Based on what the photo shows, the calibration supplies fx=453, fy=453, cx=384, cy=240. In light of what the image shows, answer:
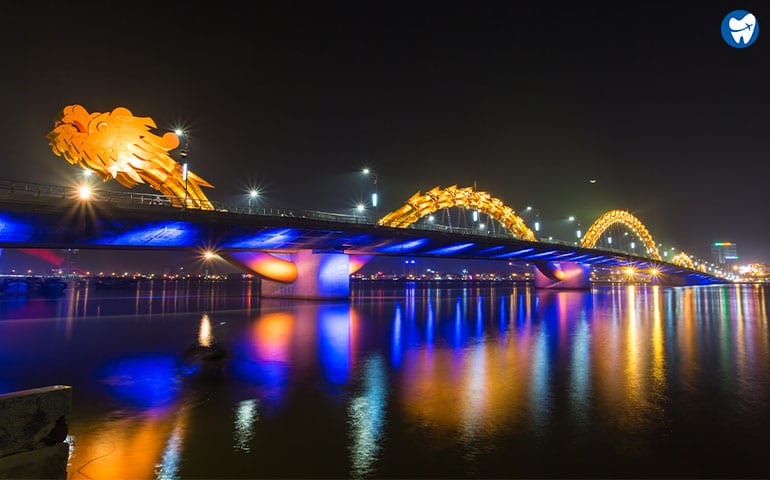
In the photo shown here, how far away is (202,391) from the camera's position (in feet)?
39.2

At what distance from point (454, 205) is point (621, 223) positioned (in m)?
94.2

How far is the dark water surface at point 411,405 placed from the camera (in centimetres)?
727

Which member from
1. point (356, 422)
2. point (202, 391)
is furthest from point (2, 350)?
point (356, 422)

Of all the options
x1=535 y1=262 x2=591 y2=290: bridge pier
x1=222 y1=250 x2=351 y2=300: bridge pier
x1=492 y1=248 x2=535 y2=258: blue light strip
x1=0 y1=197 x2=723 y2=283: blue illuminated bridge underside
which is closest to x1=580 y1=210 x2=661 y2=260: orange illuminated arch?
x1=535 y1=262 x2=591 y2=290: bridge pier

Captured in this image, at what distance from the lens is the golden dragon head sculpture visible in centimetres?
3744

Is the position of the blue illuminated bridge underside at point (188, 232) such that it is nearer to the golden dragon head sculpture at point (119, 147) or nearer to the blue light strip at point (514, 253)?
the golden dragon head sculpture at point (119, 147)

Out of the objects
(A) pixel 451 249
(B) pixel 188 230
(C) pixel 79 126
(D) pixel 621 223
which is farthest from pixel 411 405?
(D) pixel 621 223

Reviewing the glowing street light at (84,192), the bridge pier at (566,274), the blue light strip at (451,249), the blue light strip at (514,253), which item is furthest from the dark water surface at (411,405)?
the bridge pier at (566,274)

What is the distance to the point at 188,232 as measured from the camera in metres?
41.3

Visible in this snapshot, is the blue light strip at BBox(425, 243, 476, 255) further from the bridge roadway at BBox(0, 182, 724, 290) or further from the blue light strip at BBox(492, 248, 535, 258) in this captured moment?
the blue light strip at BBox(492, 248, 535, 258)

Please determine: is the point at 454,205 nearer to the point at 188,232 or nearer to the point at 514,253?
the point at 514,253

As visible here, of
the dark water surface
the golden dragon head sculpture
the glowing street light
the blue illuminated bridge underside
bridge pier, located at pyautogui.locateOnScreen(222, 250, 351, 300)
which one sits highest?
the golden dragon head sculpture

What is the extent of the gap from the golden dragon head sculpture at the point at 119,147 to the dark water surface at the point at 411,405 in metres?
21.6

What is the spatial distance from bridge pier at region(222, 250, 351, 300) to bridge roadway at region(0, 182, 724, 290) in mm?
960
